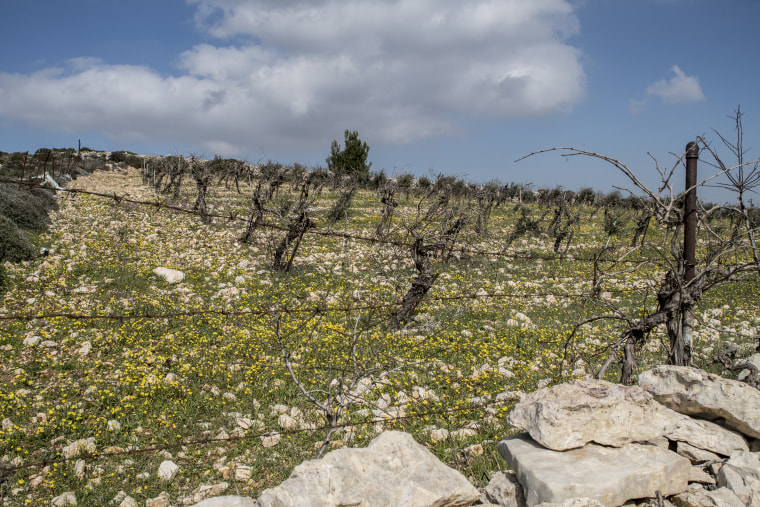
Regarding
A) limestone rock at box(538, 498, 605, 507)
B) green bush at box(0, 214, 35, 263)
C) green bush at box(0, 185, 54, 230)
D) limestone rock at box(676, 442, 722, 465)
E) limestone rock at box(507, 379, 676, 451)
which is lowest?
limestone rock at box(676, 442, 722, 465)

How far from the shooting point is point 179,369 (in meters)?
6.16

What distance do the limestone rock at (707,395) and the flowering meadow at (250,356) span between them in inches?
24.6

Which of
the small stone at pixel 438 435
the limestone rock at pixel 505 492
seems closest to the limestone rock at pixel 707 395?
the limestone rock at pixel 505 492

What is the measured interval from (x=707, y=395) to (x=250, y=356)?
5.39 m

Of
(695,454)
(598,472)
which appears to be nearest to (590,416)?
(598,472)

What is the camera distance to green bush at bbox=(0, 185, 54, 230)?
12570 mm

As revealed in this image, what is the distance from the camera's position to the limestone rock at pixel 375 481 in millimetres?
2180

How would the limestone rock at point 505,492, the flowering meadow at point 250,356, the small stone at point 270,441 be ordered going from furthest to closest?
the small stone at point 270,441 < the flowering meadow at point 250,356 < the limestone rock at point 505,492

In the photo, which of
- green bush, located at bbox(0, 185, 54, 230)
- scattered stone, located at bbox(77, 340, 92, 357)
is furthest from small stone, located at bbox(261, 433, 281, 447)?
green bush, located at bbox(0, 185, 54, 230)

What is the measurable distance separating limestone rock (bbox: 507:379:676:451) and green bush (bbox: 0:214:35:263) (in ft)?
37.8

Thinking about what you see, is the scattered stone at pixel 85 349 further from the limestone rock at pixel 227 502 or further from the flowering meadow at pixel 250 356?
the limestone rock at pixel 227 502

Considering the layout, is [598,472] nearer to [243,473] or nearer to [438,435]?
[438,435]

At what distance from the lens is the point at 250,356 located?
21.4 feet

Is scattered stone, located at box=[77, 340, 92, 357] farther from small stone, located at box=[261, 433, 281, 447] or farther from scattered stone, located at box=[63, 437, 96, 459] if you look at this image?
small stone, located at box=[261, 433, 281, 447]
